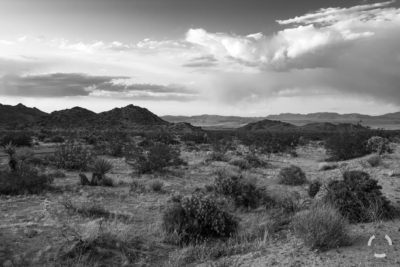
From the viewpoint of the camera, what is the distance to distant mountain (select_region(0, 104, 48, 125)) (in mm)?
106137

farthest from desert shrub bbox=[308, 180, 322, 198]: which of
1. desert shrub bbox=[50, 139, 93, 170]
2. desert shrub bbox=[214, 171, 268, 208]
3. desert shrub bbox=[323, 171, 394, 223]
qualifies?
desert shrub bbox=[50, 139, 93, 170]

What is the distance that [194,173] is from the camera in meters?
16.8

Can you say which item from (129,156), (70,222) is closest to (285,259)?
(70,222)

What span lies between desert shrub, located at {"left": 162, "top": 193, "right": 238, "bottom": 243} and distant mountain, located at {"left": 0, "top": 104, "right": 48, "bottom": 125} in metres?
107

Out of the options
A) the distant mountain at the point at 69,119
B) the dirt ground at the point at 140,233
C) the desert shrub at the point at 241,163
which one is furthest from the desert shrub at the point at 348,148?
the distant mountain at the point at 69,119

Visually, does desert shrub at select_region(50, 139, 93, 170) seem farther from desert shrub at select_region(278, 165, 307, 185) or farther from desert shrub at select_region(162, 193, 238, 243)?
desert shrub at select_region(162, 193, 238, 243)

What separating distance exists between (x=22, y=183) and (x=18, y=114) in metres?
119

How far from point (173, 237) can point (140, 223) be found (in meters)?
1.43

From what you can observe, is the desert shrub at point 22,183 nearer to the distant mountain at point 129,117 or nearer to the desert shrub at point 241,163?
the desert shrub at point 241,163

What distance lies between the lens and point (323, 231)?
633cm

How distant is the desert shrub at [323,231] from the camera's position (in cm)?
639

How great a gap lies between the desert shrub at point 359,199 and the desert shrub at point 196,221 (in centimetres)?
275

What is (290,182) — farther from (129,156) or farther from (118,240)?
(118,240)

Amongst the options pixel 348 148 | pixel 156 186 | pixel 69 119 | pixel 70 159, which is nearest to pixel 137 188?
pixel 156 186
